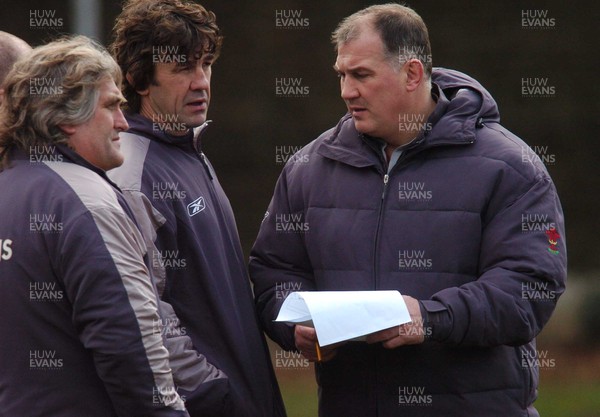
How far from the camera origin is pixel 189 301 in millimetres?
3688

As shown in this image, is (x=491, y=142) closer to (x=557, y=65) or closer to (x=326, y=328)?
(x=326, y=328)

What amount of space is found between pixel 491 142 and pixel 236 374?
3.80 ft

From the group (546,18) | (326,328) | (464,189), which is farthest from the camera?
(546,18)

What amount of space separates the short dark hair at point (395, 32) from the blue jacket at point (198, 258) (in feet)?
2.23

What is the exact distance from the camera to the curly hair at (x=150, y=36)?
375 cm

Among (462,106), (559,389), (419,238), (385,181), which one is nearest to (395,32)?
(462,106)

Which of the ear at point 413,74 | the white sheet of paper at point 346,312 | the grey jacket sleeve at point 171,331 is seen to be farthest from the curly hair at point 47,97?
the ear at point 413,74

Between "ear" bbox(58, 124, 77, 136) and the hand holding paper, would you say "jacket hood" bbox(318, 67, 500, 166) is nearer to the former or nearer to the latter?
the hand holding paper

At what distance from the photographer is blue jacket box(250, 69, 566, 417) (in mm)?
3609

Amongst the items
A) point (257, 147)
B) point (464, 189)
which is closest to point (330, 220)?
point (464, 189)

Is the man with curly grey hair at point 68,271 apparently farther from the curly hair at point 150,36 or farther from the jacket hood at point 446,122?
the jacket hood at point 446,122

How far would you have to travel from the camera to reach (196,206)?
12.2ft

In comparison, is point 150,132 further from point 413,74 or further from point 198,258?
point 413,74

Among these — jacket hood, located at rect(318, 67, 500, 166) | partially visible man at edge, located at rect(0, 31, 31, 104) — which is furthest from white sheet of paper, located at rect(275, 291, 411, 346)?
partially visible man at edge, located at rect(0, 31, 31, 104)
